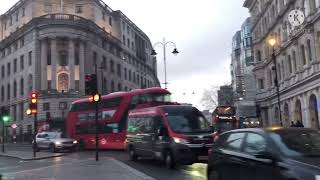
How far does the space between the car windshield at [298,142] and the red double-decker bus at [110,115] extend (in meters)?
21.7

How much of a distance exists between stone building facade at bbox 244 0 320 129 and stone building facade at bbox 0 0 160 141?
2238cm

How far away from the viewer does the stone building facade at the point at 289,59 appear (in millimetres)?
43625

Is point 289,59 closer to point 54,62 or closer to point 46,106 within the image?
point 54,62

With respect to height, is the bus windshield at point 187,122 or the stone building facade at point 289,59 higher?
the stone building facade at point 289,59

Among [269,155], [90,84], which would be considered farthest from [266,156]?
[90,84]

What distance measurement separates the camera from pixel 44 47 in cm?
7738

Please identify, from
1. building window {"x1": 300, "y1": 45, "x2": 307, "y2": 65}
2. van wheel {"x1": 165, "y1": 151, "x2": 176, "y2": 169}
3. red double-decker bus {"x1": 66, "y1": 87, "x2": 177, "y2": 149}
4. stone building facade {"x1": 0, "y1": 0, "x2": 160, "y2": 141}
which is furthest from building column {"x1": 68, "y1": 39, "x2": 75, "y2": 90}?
van wheel {"x1": 165, "y1": 151, "x2": 176, "y2": 169}

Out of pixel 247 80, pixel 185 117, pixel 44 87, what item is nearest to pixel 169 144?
pixel 185 117

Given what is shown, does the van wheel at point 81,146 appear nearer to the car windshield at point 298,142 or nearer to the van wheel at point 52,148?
the van wheel at point 52,148

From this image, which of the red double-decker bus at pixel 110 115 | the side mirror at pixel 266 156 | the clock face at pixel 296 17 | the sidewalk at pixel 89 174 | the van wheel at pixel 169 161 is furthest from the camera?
the clock face at pixel 296 17

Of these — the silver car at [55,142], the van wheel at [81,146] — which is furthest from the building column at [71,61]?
the van wheel at [81,146]

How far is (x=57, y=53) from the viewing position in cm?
7750

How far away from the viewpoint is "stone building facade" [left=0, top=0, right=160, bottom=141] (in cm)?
7669

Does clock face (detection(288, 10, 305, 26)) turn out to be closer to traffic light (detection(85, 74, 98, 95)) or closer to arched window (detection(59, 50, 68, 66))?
traffic light (detection(85, 74, 98, 95))
